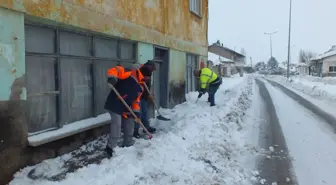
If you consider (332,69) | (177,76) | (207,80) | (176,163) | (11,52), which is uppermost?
(332,69)

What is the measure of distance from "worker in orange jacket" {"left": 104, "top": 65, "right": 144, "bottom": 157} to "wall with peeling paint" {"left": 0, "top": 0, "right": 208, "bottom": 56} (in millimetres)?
1220

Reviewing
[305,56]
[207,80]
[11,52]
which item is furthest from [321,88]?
[305,56]

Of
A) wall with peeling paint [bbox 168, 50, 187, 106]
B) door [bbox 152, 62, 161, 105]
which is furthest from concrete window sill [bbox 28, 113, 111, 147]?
wall with peeling paint [bbox 168, 50, 187, 106]

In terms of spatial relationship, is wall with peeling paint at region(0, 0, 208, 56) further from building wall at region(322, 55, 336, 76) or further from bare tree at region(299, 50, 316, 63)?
bare tree at region(299, 50, 316, 63)

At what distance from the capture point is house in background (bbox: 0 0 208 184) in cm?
406

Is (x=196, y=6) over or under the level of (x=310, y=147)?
over

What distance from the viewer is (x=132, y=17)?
24.2 ft

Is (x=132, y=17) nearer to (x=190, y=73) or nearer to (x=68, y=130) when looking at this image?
(x=68, y=130)

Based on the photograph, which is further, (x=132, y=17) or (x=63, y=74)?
(x=132, y=17)

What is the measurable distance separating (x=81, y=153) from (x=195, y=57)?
9619 mm

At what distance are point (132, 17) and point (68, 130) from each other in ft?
11.5

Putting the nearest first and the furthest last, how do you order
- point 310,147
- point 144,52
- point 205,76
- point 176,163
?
point 176,163 → point 310,147 → point 144,52 → point 205,76

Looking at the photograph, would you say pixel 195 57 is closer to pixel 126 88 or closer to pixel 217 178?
pixel 126 88

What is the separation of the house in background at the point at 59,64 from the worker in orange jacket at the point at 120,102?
0.71 m
